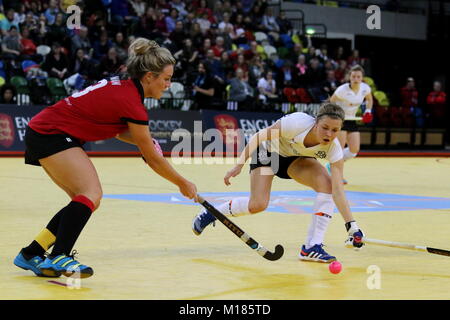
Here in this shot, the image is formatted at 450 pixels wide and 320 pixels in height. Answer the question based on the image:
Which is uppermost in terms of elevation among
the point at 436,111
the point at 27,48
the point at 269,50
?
the point at 27,48

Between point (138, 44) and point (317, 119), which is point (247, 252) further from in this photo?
point (138, 44)

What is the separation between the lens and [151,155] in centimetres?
568

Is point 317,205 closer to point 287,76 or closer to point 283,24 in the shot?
point 287,76

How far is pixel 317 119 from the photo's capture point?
673 centimetres

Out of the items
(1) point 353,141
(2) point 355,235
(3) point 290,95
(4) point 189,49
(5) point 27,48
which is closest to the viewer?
(2) point 355,235

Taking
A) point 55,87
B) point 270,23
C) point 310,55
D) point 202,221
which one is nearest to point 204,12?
point 270,23

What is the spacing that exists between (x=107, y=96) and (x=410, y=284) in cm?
254

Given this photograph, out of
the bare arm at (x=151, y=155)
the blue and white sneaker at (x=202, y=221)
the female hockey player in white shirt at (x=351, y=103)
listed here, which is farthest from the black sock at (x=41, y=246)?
the female hockey player in white shirt at (x=351, y=103)

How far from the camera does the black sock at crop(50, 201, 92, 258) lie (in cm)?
550

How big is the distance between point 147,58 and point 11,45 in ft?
46.2

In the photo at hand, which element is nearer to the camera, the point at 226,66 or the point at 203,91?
the point at 203,91

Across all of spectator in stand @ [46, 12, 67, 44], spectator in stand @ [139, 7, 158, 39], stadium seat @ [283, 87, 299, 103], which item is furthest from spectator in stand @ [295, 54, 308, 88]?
spectator in stand @ [46, 12, 67, 44]

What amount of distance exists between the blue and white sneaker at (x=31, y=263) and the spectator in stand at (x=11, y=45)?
13.8m

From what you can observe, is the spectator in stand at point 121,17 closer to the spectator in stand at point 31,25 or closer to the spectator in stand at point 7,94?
the spectator in stand at point 31,25
